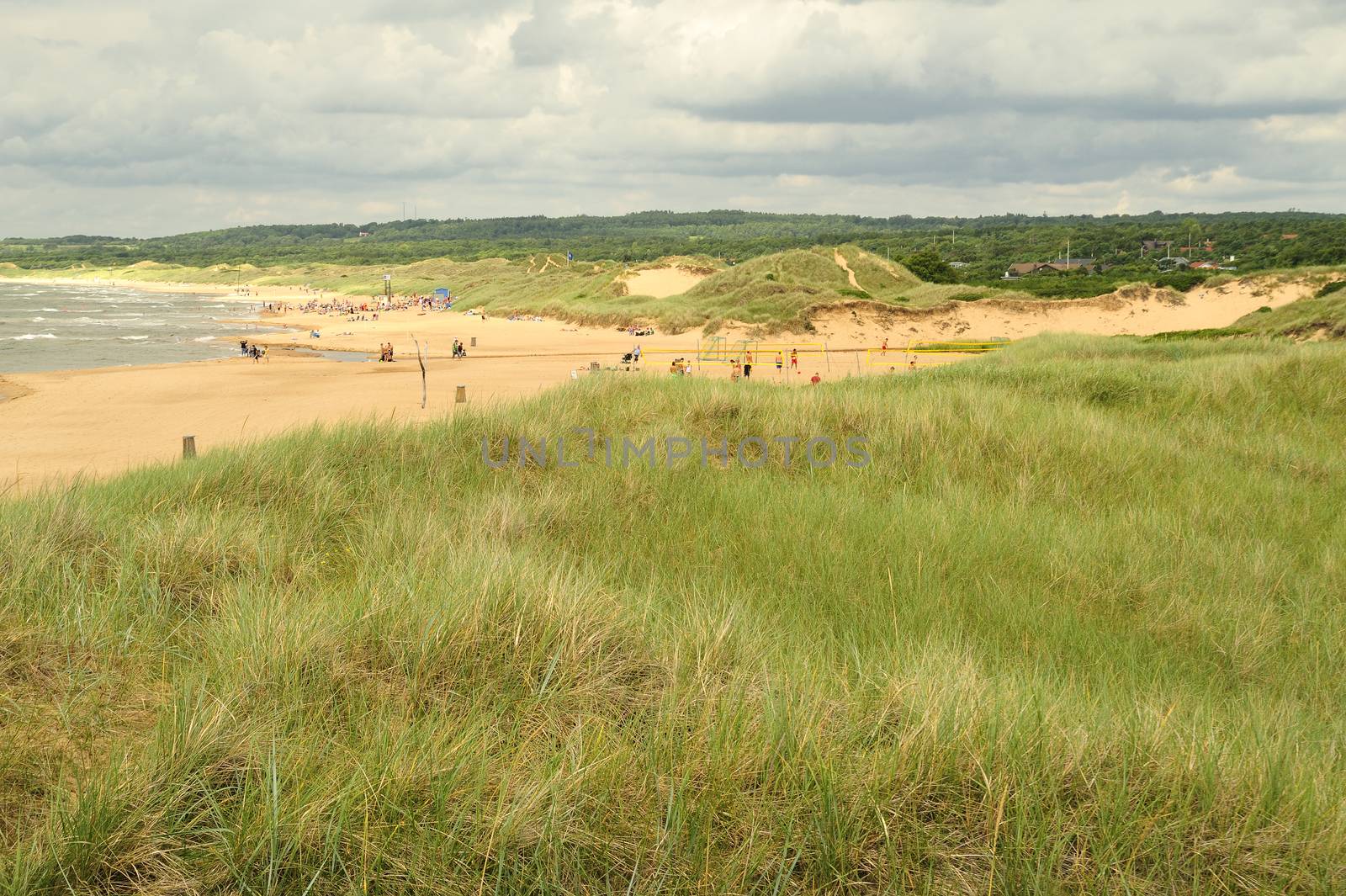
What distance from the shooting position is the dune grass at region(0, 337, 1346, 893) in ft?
8.61

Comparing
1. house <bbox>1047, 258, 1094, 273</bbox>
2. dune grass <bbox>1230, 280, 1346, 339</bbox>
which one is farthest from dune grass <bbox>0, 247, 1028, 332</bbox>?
house <bbox>1047, 258, 1094, 273</bbox>

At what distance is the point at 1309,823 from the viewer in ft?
9.07

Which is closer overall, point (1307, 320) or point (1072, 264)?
point (1307, 320)

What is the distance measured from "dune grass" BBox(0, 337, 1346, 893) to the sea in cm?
3435

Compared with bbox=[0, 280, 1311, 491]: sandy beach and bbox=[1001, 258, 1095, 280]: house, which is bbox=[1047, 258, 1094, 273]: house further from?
bbox=[0, 280, 1311, 491]: sandy beach

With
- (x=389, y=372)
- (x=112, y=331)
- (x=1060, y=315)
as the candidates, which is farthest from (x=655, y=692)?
(x=112, y=331)

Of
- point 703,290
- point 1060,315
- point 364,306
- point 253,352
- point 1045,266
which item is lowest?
point 253,352

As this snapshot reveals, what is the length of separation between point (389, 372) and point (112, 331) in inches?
1140

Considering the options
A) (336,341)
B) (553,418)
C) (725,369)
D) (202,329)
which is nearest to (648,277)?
(336,341)

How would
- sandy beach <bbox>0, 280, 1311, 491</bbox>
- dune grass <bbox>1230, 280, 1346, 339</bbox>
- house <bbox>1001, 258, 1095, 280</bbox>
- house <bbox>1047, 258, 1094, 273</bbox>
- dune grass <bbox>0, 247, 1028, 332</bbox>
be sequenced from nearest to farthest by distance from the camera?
sandy beach <bbox>0, 280, 1311, 491</bbox>
dune grass <bbox>1230, 280, 1346, 339</bbox>
dune grass <bbox>0, 247, 1028, 332</bbox>
house <bbox>1047, 258, 1094, 273</bbox>
house <bbox>1001, 258, 1095, 280</bbox>

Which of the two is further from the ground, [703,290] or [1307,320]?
[703,290]

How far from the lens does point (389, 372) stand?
3312cm

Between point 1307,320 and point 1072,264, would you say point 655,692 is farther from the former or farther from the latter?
point 1072,264

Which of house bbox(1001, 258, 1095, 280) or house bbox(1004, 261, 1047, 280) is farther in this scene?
house bbox(1004, 261, 1047, 280)
